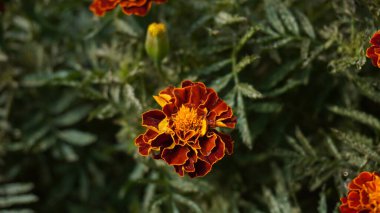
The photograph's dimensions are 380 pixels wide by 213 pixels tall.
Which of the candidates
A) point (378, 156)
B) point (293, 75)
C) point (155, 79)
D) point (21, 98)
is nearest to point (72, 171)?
point (21, 98)

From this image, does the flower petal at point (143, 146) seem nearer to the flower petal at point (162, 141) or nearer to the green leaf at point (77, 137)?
the flower petal at point (162, 141)

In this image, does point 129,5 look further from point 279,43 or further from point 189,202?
point 189,202

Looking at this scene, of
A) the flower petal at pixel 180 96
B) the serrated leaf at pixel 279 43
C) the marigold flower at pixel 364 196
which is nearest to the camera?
the marigold flower at pixel 364 196

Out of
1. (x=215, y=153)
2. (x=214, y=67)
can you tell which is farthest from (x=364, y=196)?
(x=214, y=67)

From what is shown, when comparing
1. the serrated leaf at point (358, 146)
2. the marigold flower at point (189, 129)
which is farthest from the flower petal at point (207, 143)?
the serrated leaf at point (358, 146)

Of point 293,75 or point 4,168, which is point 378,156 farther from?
point 4,168
